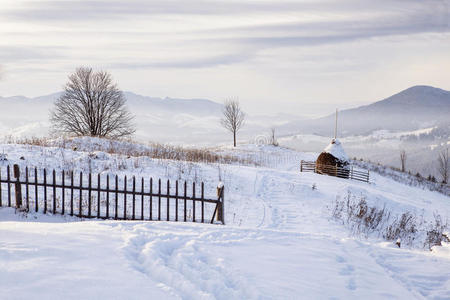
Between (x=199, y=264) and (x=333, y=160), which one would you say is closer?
(x=199, y=264)

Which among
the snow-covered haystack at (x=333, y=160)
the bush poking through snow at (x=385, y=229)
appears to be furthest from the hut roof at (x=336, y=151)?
the bush poking through snow at (x=385, y=229)

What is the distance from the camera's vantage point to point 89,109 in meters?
35.4

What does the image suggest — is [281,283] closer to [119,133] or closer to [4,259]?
[4,259]

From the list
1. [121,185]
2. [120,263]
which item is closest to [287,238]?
[120,263]

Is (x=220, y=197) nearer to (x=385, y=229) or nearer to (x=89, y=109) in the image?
(x=385, y=229)

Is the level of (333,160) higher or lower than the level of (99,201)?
higher

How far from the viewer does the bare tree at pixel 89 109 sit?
35000 mm

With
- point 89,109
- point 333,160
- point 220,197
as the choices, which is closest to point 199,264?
point 220,197

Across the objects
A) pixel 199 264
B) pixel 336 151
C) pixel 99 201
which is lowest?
pixel 199 264

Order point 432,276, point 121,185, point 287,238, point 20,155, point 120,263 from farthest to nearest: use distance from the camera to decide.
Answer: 1. point 20,155
2. point 121,185
3. point 287,238
4. point 432,276
5. point 120,263

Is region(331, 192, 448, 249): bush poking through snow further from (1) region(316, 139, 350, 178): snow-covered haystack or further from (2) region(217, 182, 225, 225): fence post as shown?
(1) region(316, 139, 350, 178): snow-covered haystack

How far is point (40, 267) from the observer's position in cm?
393

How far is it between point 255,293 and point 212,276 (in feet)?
2.24

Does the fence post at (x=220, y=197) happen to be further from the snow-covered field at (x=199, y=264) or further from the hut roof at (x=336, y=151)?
the hut roof at (x=336, y=151)
